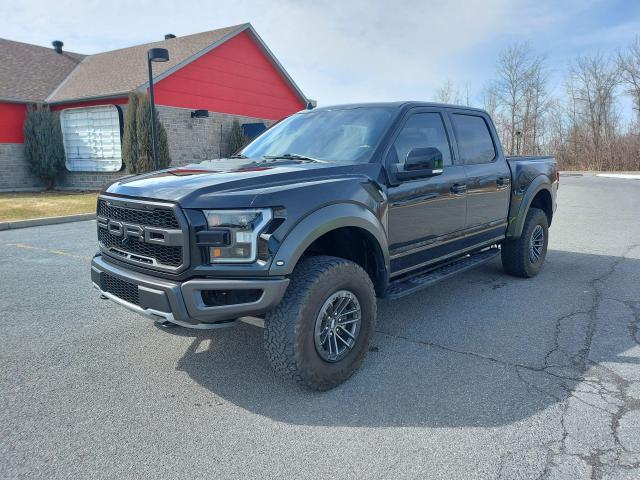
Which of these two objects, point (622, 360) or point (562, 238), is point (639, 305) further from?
point (562, 238)

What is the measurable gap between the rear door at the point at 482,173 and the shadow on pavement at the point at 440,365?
32.6 inches

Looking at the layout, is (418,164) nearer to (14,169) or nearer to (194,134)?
(194,134)

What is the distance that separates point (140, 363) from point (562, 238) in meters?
7.78

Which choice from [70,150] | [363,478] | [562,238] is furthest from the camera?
[70,150]

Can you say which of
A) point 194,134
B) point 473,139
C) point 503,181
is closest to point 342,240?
point 473,139

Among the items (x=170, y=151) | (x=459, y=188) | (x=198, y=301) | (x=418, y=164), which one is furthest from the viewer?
(x=170, y=151)

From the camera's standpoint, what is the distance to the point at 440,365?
3.46 meters

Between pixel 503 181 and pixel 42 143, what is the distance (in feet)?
56.2

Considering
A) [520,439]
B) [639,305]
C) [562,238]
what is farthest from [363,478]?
[562,238]

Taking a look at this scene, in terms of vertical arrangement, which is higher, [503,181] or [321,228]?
[503,181]

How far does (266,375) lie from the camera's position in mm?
3320

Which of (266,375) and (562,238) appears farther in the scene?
(562,238)

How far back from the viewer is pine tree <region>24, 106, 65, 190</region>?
672 inches

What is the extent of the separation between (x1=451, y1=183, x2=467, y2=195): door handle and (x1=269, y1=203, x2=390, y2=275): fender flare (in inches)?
45.1
